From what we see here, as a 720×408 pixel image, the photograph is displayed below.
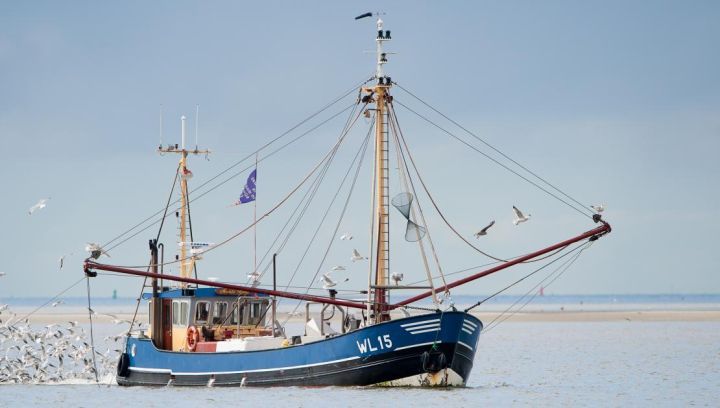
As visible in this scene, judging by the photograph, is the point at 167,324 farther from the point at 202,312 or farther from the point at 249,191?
the point at 249,191

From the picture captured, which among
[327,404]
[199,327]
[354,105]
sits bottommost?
[327,404]

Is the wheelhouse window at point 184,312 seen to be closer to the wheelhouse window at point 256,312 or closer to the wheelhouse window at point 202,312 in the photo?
the wheelhouse window at point 202,312

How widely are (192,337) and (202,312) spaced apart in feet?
3.63

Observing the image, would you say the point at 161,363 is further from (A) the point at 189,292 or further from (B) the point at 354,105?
(B) the point at 354,105

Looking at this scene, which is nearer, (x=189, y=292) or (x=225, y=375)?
(x=225, y=375)

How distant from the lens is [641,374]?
52.8 metres

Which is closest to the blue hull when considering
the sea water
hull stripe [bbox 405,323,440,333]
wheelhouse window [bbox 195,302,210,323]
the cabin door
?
hull stripe [bbox 405,323,440,333]

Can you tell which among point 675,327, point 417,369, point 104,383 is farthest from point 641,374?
point 675,327

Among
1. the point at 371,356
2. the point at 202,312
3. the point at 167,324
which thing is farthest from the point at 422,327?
the point at 167,324

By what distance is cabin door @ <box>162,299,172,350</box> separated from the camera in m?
46.4

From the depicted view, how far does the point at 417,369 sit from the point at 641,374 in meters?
16.3

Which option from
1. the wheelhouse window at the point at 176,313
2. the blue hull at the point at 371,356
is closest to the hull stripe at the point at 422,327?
the blue hull at the point at 371,356

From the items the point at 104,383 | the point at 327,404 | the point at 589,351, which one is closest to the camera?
the point at 327,404

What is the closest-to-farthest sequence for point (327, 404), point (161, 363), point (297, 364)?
1. point (327, 404)
2. point (297, 364)
3. point (161, 363)
